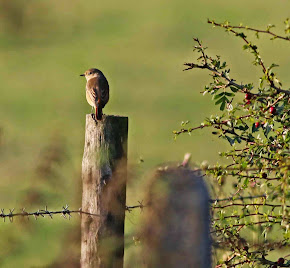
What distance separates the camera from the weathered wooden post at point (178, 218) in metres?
3.85

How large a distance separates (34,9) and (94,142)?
232 centimetres

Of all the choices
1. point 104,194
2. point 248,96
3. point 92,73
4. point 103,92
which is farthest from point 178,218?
point 92,73

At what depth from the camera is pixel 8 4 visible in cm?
223

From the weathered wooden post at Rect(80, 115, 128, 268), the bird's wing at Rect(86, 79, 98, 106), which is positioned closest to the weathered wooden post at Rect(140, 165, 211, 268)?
the weathered wooden post at Rect(80, 115, 128, 268)

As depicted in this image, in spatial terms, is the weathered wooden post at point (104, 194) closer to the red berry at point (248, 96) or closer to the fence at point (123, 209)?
the fence at point (123, 209)

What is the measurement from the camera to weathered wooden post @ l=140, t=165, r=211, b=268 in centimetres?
385

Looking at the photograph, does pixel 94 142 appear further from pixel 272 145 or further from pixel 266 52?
pixel 266 52

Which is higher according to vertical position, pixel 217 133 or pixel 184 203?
pixel 217 133

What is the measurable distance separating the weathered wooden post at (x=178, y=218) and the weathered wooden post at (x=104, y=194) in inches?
17.1

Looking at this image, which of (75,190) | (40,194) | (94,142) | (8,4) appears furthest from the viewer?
(94,142)

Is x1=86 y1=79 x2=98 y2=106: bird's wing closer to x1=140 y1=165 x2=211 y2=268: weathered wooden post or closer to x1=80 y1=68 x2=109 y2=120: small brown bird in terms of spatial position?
x1=80 y1=68 x2=109 y2=120: small brown bird

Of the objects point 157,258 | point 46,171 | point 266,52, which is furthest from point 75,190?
point 266,52

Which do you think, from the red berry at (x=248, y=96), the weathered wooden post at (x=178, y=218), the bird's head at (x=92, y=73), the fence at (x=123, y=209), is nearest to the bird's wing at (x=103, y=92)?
the bird's head at (x=92, y=73)

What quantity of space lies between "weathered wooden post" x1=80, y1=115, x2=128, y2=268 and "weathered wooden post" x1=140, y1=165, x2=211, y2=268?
44cm
